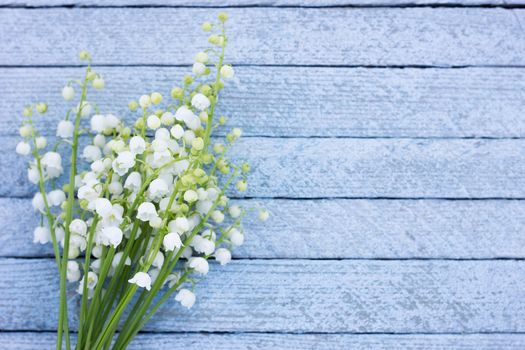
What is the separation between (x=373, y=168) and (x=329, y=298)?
9.0 inches

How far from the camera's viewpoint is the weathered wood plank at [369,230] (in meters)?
0.93

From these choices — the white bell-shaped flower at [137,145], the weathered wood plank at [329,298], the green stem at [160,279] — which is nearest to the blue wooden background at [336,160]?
the weathered wood plank at [329,298]

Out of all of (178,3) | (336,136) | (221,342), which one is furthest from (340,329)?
(178,3)

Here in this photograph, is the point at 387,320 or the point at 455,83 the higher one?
the point at 455,83

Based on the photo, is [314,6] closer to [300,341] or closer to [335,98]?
[335,98]

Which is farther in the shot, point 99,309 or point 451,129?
point 451,129

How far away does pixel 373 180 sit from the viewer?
946mm

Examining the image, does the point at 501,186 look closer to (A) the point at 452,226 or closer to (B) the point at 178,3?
(A) the point at 452,226

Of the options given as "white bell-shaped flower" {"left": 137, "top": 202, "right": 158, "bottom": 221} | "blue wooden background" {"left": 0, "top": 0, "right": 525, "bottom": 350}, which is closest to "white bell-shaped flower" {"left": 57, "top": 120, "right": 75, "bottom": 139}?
"blue wooden background" {"left": 0, "top": 0, "right": 525, "bottom": 350}

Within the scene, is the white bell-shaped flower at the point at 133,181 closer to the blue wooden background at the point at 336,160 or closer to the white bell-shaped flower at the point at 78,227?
the white bell-shaped flower at the point at 78,227

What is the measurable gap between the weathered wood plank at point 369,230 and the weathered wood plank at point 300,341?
0.43ft

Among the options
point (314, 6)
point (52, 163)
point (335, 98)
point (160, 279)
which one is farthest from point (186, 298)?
point (314, 6)

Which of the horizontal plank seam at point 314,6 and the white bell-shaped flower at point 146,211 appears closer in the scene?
the white bell-shaped flower at point 146,211

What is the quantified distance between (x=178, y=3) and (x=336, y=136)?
1.16 feet
